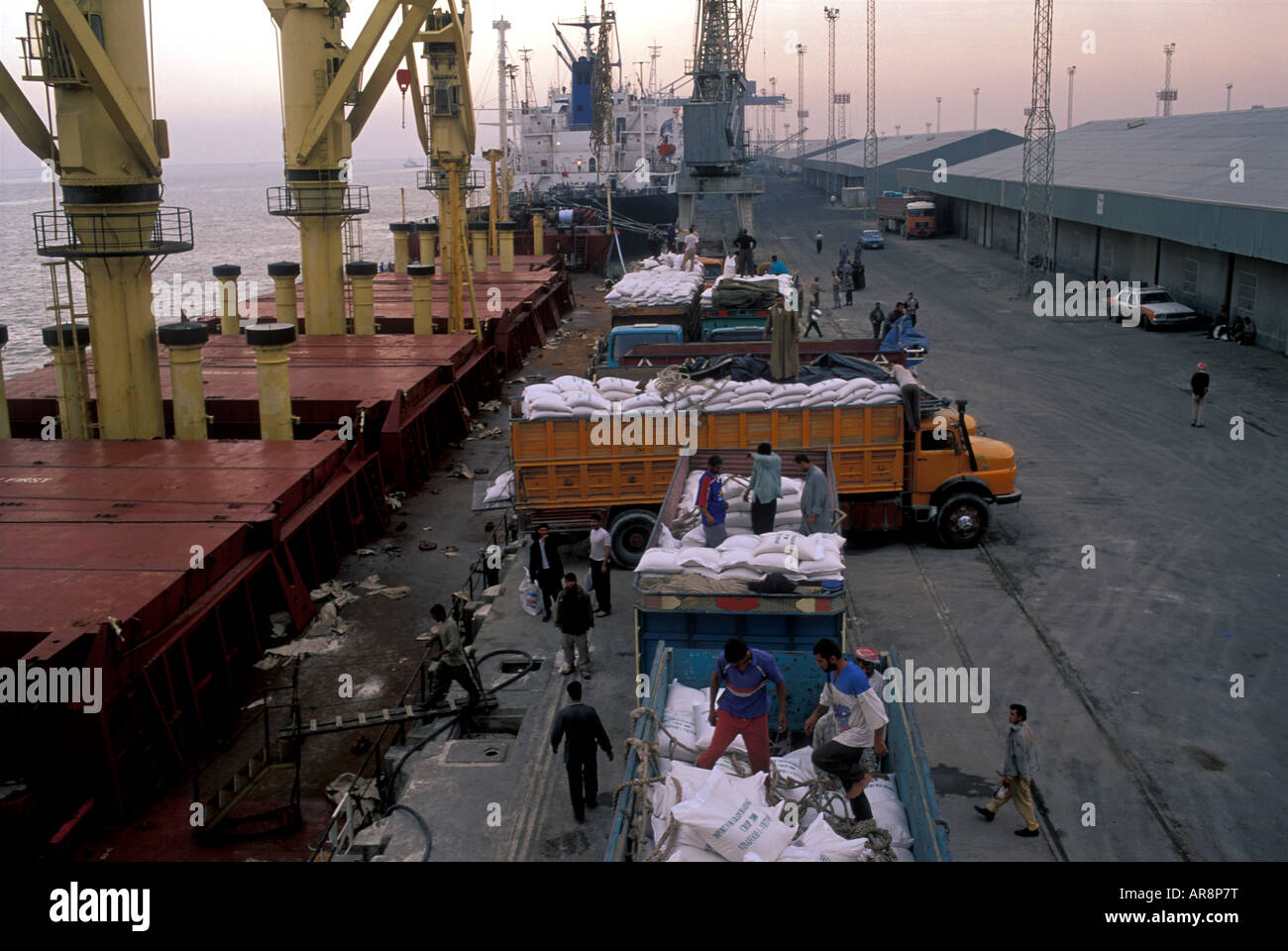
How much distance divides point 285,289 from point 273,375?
1040cm

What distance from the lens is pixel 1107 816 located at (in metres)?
9.01

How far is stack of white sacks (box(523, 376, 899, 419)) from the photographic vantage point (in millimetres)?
15148

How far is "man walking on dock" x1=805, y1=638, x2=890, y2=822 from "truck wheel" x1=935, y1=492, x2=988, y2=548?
8.49 meters

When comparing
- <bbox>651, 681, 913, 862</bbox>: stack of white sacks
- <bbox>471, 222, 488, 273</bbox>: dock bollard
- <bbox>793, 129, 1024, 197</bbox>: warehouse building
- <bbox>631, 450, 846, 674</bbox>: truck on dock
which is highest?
<bbox>793, 129, 1024, 197</bbox>: warehouse building

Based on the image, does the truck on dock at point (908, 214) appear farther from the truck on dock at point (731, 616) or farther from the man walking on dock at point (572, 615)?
the truck on dock at point (731, 616)

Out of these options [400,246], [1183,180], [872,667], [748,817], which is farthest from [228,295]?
[1183,180]

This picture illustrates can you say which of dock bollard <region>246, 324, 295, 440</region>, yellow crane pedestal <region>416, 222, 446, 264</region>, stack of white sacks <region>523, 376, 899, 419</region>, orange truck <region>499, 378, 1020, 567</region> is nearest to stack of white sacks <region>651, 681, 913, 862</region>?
orange truck <region>499, 378, 1020, 567</region>

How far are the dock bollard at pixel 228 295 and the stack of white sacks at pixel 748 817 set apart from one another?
20744 millimetres

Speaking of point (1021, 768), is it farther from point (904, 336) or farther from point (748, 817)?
point (904, 336)

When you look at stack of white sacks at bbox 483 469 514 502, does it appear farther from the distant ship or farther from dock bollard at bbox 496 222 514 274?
the distant ship

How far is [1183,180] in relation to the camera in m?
35.5

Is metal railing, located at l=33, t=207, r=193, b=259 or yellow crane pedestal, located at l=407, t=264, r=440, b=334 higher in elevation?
metal railing, located at l=33, t=207, r=193, b=259

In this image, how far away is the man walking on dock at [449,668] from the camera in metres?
10.7
